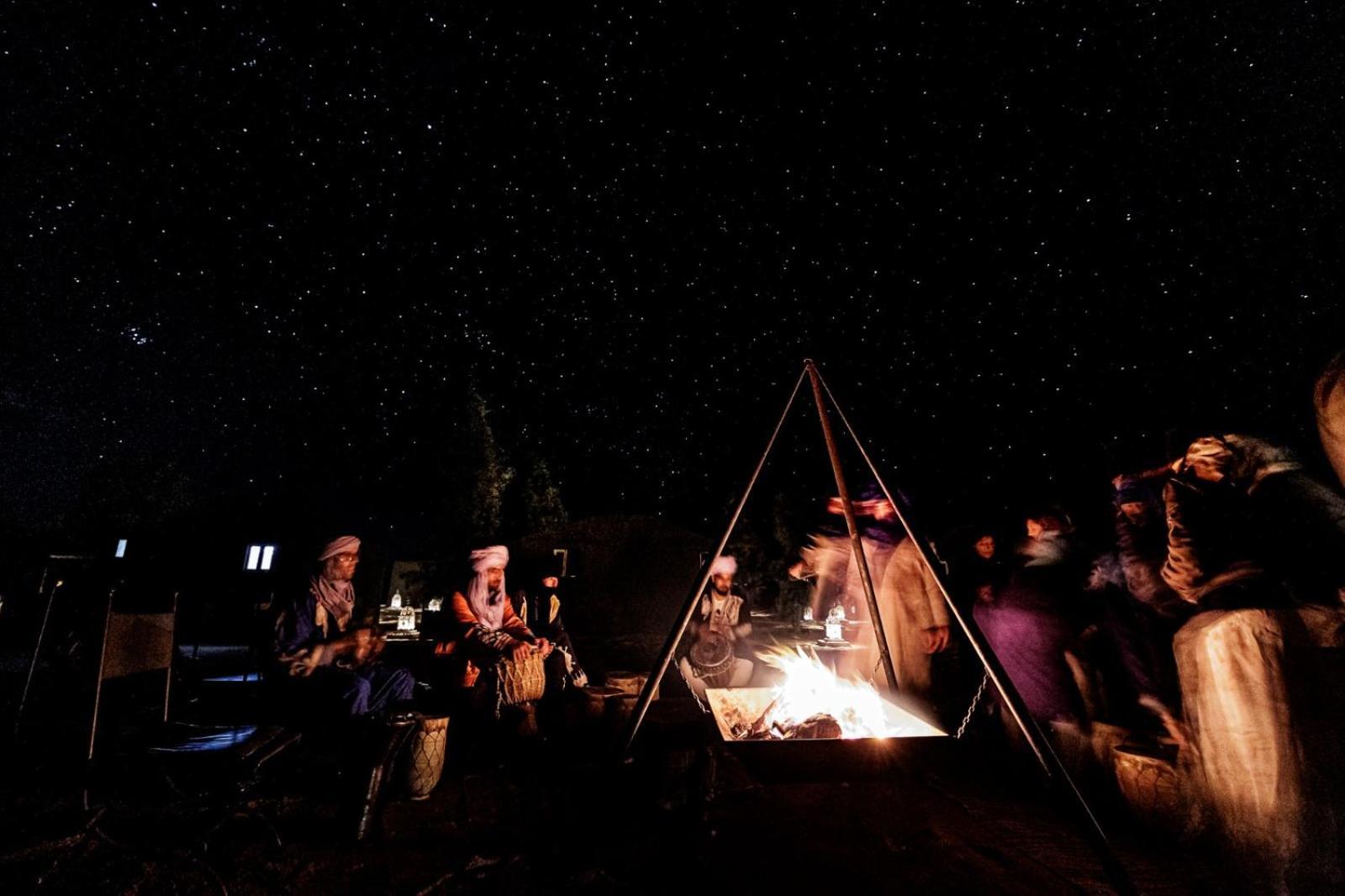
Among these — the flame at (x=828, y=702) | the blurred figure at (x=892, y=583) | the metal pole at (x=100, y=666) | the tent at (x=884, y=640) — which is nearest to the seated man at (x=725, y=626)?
the blurred figure at (x=892, y=583)

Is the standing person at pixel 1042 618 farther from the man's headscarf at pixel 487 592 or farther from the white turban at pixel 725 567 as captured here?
the man's headscarf at pixel 487 592

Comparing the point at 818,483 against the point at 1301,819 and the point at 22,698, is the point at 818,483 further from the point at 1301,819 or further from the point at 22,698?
the point at 22,698

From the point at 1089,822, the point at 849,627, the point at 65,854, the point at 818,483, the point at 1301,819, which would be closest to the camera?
the point at 1089,822

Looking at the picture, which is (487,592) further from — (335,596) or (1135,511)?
(1135,511)

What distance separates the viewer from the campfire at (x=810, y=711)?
4465mm

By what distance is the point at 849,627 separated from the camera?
9.69m

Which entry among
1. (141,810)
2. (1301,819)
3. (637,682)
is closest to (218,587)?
(141,810)

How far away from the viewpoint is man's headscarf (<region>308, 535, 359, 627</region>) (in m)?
5.78

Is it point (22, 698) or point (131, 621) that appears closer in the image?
point (131, 621)

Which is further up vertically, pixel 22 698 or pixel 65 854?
pixel 22 698

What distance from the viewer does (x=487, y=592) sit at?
6.88 meters

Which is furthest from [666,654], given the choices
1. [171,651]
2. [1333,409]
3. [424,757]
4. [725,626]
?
[725,626]

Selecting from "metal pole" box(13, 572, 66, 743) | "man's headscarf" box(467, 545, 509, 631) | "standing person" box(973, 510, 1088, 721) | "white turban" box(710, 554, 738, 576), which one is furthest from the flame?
"metal pole" box(13, 572, 66, 743)

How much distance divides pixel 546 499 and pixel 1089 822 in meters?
20.6
